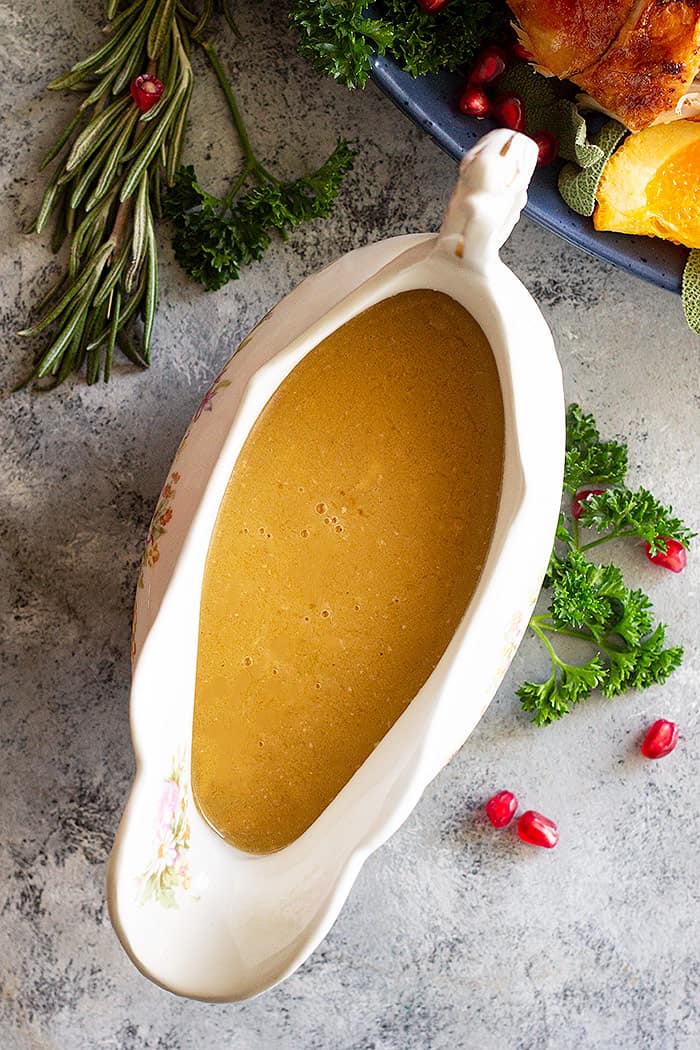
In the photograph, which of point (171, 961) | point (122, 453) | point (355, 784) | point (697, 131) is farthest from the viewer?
point (122, 453)

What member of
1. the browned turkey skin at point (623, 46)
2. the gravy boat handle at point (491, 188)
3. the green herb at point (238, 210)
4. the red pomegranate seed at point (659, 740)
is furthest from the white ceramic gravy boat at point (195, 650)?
the red pomegranate seed at point (659, 740)

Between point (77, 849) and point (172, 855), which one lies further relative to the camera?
point (77, 849)

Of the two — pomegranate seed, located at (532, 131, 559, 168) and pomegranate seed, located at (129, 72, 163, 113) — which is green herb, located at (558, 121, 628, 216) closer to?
pomegranate seed, located at (532, 131, 559, 168)

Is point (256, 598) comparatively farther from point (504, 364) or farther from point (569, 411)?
point (569, 411)

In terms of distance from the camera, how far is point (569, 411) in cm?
174

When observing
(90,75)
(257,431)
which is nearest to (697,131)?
(257,431)

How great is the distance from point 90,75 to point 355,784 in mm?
1088

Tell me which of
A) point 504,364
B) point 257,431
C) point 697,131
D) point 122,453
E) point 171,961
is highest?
point 697,131

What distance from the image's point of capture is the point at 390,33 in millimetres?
1485

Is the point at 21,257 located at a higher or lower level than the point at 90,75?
lower

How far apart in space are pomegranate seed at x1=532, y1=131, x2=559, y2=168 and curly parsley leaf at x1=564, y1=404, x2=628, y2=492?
0.37 metres

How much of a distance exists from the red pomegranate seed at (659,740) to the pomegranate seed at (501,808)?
227 mm

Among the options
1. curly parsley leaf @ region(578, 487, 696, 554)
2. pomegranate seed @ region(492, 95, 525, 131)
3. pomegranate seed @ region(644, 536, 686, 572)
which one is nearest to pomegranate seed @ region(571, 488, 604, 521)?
curly parsley leaf @ region(578, 487, 696, 554)

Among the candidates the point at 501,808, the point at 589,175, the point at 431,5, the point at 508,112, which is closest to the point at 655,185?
the point at 589,175
